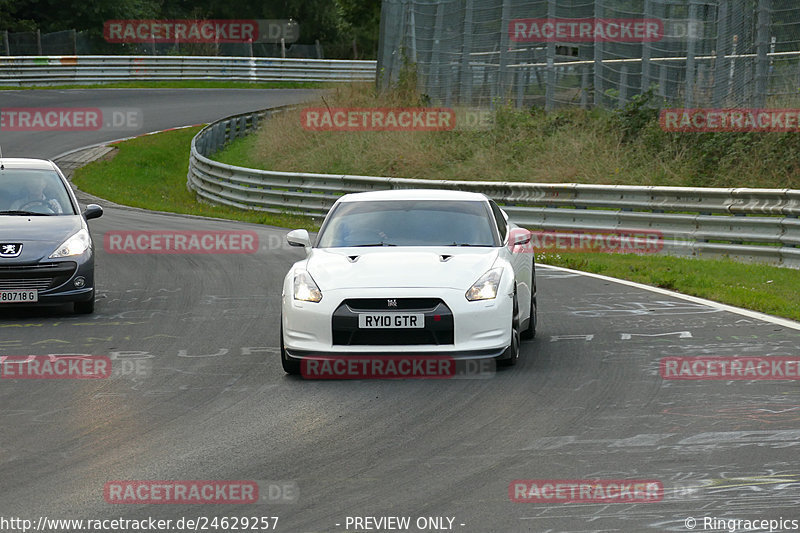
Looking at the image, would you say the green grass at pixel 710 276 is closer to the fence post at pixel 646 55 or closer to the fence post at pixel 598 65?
the fence post at pixel 646 55

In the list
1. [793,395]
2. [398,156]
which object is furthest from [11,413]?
[398,156]

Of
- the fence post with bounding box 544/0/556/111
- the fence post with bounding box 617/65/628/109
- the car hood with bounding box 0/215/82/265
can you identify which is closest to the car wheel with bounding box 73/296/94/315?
the car hood with bounding box 0/215/82/265

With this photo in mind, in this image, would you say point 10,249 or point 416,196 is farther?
point 10,249

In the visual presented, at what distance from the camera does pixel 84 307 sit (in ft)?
45.4

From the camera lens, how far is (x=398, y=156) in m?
29.6

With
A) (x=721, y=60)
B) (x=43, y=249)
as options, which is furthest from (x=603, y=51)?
(x=43, y=249)

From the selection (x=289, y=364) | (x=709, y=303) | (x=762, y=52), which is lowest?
(x=709, y=303)

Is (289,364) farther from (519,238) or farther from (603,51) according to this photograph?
(603,51)

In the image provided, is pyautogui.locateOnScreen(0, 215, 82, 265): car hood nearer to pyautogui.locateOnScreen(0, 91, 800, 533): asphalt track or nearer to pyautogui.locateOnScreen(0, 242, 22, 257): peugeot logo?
pyautogui.locateOnScreen(0, 242, 22, 257): peugeot logo

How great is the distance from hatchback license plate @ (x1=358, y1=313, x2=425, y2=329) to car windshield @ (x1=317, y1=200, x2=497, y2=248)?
128 centimetres

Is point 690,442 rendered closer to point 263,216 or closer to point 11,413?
point 11,413

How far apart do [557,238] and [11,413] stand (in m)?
13.0

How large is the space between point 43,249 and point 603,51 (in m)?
16.7

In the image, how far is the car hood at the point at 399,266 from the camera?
9859 mm
